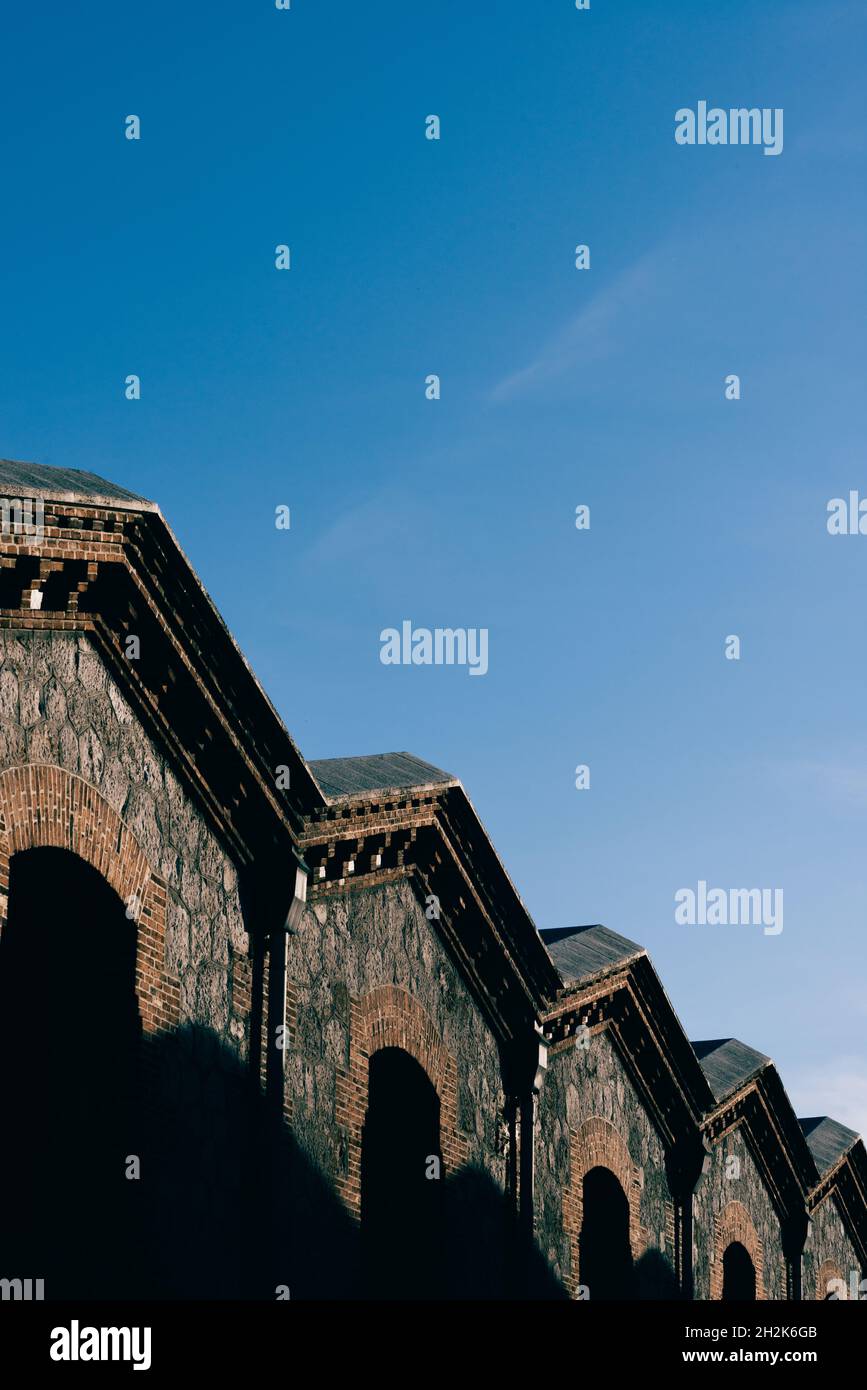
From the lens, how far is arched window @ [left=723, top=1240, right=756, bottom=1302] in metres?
19.1

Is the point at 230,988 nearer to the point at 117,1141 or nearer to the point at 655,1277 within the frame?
the point at 117,1141

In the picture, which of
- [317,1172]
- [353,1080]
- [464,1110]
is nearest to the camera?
[317,1172]

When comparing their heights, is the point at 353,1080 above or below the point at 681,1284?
above

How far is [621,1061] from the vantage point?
16.8 m

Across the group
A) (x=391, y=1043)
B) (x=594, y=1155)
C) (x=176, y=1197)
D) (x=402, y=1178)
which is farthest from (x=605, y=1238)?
(x=176, y=1197)

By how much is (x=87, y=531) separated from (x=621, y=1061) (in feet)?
30.0

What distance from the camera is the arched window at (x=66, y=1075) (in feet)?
30.8

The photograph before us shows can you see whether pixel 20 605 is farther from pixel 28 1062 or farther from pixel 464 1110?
pixel 464 1110

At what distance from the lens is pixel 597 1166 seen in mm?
15969

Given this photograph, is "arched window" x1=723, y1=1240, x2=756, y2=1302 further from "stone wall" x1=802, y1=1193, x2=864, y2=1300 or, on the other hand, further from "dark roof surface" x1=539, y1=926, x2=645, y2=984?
"dark roof surface" x1=539, y1=926, x2=645, y2=984

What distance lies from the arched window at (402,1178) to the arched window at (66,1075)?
3.38m

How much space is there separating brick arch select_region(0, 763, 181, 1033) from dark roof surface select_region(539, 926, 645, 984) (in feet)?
18.9

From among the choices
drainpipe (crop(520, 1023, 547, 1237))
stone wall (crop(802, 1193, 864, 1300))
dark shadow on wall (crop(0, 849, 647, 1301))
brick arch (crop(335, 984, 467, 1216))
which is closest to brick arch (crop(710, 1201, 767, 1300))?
stone wall (crop(802, 1193, 864, 1300))
